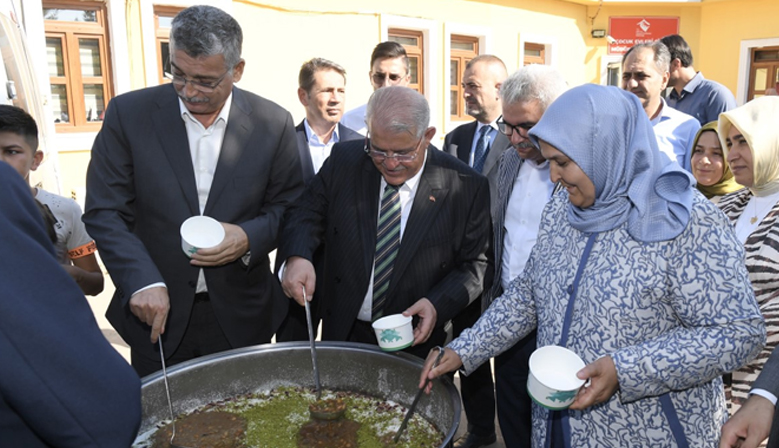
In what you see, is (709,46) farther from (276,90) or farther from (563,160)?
(563,160)

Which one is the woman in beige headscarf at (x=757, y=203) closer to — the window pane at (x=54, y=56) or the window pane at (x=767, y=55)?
the window pane at (x=54, y=56)

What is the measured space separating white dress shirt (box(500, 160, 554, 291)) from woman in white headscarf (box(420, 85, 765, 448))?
91cm

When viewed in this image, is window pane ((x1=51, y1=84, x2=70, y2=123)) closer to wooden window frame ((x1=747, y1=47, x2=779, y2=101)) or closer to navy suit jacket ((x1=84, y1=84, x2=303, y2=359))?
navy suit jacket ((x1=84, y1=84, x2=303, y2=359))

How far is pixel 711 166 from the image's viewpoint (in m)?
3.36

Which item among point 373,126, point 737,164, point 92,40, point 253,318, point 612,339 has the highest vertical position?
point 92,40

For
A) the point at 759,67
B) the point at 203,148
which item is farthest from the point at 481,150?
the point at 759,67

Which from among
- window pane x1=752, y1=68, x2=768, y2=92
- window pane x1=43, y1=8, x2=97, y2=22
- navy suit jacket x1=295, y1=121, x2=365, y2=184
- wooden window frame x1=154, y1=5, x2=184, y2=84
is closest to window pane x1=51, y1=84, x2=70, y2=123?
window pane x1=43, y1=8, x2=97, y2=22

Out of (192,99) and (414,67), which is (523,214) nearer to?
(192,99)

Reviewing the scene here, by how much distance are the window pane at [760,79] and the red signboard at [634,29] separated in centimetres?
216

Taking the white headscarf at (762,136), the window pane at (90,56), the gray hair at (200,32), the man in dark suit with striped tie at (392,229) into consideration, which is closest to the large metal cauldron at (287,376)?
the man in dark suit with striped tie at (392,229)

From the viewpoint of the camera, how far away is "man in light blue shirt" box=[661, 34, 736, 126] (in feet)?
17.1

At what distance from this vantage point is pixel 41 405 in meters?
0.89

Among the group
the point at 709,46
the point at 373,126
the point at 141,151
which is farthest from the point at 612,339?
the point at 709,46

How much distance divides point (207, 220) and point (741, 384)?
6.54ft
